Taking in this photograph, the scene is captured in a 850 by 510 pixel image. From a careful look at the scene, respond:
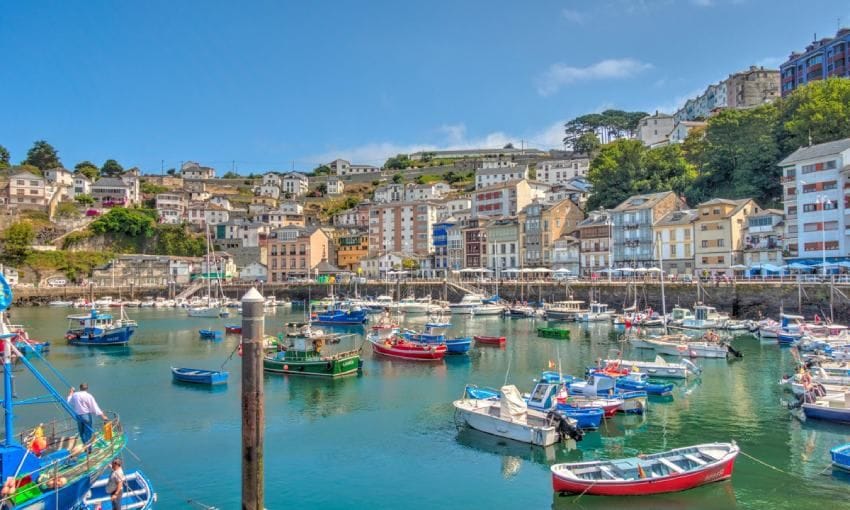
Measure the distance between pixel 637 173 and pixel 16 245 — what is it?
106114 mm

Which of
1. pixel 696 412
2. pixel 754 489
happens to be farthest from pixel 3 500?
pixel 696 412

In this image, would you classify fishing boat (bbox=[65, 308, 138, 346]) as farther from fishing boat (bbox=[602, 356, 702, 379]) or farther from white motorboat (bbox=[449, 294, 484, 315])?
fishing boat (bbox=[602, 356, 702, 379])

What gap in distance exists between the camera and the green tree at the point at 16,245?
110m

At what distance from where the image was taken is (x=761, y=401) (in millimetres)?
30578

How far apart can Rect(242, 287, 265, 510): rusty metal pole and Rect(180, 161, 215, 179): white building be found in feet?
569

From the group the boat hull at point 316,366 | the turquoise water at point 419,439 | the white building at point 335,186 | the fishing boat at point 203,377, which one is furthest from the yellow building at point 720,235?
the white building at point 335,186

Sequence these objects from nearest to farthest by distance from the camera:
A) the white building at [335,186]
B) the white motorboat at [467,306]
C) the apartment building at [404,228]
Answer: the white motorboat at [467,306] → the apartment building at [404,228] → the white building at [335,186]

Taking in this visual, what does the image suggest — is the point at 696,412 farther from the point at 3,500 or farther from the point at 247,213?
the point at 247,213

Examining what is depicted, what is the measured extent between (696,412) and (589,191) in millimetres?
88562

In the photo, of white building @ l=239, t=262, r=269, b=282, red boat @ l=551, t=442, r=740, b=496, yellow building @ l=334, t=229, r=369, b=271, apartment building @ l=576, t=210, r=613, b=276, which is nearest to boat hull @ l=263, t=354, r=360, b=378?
red boat @ l=551, t=442, r=740, b=496

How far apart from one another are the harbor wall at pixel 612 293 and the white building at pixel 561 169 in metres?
59.8

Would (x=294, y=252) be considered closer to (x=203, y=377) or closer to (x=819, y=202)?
(x=203, y=377)

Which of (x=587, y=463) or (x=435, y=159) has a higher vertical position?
(x=435, y=159)

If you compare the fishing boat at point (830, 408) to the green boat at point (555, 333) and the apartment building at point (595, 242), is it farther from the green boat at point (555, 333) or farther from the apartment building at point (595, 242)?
the apartment building at point (595, 242)
